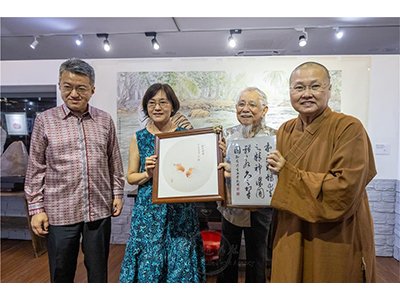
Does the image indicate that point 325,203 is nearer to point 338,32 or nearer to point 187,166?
point 187,166

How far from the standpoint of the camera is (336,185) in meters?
1.26

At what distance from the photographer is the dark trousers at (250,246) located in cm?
177

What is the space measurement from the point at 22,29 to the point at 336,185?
2866 mm

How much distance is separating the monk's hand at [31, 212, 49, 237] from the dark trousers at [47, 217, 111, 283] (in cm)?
3

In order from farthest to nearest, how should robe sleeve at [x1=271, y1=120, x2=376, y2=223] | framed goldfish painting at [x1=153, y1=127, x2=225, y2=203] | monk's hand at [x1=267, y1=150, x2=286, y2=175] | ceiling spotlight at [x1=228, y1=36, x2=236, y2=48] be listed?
ceiling spotlight at [x1=228, y1=36, x2=236, y2=48] → framed goldfish painting at [x1=153, y1=127, x2=225, y2=203] → monk's hand at [x1=267, y1=150, x2=286, y2=175] → robe sleeve at [x1=271, y1=120, x2=376, y2=223]

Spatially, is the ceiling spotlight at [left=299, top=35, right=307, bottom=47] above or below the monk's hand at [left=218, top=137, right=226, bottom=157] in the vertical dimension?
above

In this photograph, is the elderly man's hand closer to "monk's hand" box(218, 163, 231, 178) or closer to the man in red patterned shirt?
the man in red patterned shirt

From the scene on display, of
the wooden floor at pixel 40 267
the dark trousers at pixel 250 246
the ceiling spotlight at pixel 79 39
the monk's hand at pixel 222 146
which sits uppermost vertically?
the ceiling spotlight at pixel 79 39

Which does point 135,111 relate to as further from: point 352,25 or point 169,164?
point 352,25

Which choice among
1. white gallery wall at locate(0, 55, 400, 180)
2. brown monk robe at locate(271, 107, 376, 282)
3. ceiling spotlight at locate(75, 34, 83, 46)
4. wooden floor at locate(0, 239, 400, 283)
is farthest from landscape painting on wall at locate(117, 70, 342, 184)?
wooden floor at locate(0, 239, 400, 283)

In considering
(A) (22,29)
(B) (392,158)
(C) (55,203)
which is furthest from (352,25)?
(A) (22,29)

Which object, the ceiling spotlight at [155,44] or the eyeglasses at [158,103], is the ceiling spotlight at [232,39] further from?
the eyeglasses at [158,103]

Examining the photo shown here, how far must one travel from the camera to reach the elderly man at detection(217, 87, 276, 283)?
1755 millimetres

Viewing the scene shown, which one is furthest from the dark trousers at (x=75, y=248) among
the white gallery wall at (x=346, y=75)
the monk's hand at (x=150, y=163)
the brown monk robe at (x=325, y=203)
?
the white gallery wall at (x=346, y=75)
